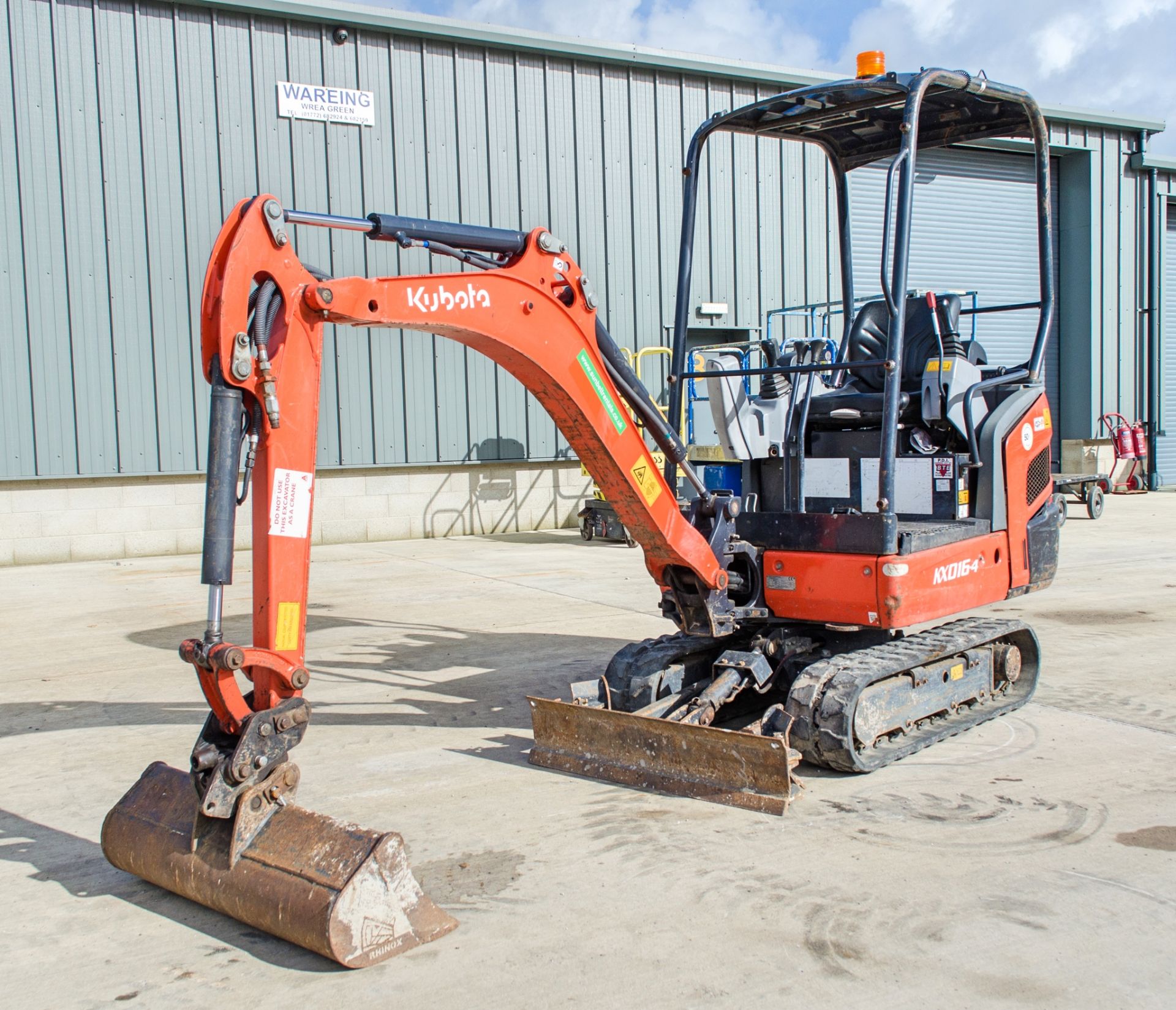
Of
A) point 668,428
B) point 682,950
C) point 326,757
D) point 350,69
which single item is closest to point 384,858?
point 682,950

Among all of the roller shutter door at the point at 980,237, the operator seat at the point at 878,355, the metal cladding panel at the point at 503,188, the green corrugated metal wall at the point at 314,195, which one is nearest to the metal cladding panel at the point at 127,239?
the green corrugated metal wall at the point at 314,195

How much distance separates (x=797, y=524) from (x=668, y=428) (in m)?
0.83

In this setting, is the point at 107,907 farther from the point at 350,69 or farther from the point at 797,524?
the point at 350,69

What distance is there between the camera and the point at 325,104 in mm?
15938

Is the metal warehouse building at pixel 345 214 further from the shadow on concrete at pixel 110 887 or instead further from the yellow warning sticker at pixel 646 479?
the yellow warning sticker at pixel 646 479

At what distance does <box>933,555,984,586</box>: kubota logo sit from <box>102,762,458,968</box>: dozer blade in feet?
9.92

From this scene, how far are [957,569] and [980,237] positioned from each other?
1826cm

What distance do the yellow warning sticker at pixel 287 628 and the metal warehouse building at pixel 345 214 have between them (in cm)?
1169

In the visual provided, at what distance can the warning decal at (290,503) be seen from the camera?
162 inches

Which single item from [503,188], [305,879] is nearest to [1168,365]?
[503,188]

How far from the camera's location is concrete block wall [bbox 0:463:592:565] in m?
14.5

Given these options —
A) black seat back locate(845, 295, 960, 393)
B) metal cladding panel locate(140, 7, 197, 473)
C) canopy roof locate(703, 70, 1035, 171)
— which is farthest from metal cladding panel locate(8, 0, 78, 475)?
black seat back locate(845, 295, 960, 393)

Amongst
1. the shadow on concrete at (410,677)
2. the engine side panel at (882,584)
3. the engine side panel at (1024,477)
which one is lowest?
the shadow on concrete at (410,677)

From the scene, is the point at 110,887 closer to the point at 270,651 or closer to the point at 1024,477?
the point at 270,651
